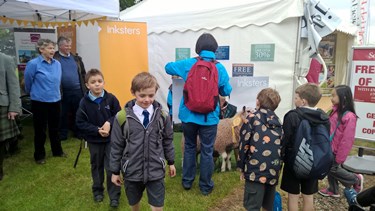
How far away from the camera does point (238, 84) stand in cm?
422

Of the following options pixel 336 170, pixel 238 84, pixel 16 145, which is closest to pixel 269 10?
pixel 238 84

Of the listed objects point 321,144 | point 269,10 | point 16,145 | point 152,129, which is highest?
point 269,10

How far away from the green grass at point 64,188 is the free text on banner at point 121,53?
1.46 meters

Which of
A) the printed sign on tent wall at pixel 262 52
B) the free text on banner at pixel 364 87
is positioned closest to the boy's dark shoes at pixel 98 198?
the printed sign on tent wall at pixel 262 52

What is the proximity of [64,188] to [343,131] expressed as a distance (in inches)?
136

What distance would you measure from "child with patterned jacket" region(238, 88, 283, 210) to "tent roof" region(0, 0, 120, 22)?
133 inches

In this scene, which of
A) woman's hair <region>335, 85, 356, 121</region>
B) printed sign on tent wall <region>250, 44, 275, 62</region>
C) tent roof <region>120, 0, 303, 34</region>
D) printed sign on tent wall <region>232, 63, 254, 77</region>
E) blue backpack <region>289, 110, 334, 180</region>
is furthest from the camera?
printed sign on tent wall <region>232, 63, 254, 77</region>

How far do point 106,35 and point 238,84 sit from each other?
8.74 feet

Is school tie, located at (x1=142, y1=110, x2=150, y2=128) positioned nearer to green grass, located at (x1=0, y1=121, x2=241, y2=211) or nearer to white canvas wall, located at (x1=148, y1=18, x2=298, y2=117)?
green grass, located at (x1=0, y1=121, x2=241, y2=211)

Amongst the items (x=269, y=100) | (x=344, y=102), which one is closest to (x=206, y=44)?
(x=269, y=100)

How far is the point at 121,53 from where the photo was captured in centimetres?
565

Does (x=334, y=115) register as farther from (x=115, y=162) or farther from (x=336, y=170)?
(x=115, y=162)

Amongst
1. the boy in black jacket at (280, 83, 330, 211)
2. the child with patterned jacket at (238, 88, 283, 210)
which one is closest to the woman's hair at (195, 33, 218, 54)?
the child with patterned jacket at (238, 88, 283, 210)

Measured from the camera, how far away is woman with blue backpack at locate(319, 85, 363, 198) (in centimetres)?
333
